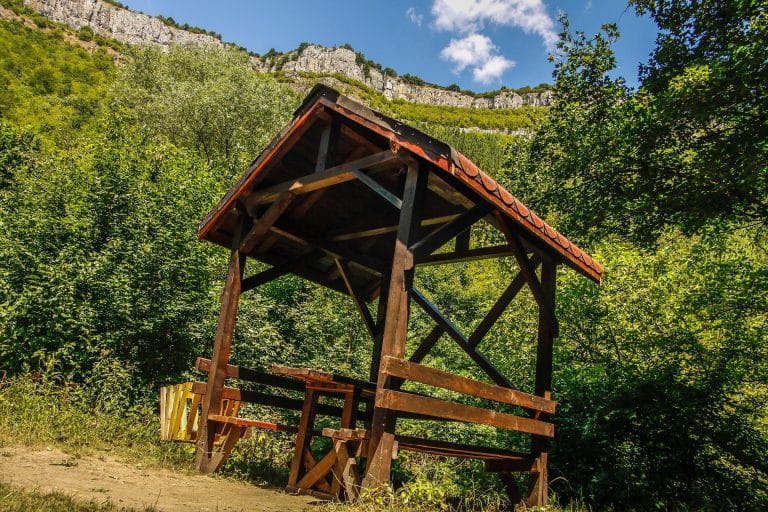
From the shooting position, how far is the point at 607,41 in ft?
39.4

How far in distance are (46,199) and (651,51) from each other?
14.0 m

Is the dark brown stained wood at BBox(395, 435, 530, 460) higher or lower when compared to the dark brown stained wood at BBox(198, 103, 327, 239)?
lower

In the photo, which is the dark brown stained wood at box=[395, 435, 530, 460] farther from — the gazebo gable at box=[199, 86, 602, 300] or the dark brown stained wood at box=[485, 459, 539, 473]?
the gazebo gable at box=[199, 86, 602, 300]

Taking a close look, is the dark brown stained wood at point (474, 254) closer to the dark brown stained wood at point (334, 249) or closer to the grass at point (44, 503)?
the dark brown stained wood at point (334, 249)

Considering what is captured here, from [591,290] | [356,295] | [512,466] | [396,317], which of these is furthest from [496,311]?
[591,290]

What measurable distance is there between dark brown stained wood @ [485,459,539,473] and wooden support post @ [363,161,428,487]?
221 centimetres

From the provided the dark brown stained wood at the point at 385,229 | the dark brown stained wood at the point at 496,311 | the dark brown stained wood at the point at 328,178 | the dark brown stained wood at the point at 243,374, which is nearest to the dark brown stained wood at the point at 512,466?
the dark brown stained wood at the point at 496,311

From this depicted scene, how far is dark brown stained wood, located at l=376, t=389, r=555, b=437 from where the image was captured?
4680 mm

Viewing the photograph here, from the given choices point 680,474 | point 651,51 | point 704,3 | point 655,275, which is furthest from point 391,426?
point 651,51

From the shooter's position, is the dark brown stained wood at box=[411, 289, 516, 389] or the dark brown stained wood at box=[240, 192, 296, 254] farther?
the dark brown stained wood at box=[240, 192, 296, 254]

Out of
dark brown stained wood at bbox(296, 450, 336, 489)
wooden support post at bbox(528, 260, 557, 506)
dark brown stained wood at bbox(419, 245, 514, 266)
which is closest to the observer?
dark brown stained wood at bbox(296, 450, 336, 489)

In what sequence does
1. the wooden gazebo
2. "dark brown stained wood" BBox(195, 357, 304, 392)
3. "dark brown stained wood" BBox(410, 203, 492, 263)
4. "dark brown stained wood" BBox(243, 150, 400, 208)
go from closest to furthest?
the wooden gazebo < "dark brown stained wood" BBox(410, 203, 492, 263) < "dark brown stained wood" BBox(243, 150, 400, 208) < "dark brown stained wood" BBox(195, 357, 304, 392)

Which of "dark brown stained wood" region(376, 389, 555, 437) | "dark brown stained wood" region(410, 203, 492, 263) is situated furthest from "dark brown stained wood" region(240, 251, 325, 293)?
"dark brown stained wood" region(376, 389, 555, 437)

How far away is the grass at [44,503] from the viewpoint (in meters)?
3.42
